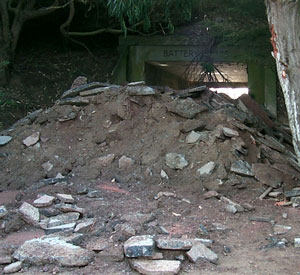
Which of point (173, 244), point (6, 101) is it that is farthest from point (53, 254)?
point (6, 101)

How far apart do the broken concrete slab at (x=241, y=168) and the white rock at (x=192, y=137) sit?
76cm

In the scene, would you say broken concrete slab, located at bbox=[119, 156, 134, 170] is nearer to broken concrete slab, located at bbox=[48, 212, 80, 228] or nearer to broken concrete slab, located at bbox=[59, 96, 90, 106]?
broken concrete slab, located at bbox=[59, 96, 90, 106]

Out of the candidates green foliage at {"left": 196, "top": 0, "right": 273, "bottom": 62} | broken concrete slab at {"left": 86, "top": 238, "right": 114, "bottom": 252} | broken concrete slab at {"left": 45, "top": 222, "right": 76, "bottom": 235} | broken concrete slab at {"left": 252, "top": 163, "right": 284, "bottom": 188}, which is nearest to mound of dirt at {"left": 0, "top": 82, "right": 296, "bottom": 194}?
broken concrete slab at {"left": 252, "top": 163, "right": 284, "bottom": 188}

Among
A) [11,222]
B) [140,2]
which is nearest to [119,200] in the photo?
[11,222]

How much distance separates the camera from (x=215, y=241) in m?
4.89

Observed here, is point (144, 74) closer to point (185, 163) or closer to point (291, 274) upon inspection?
point (185, 163)

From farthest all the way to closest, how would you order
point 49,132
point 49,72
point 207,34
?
point 49,72 < point 207,34 < point 49,132

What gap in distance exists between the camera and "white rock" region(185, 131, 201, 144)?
24.1 ft

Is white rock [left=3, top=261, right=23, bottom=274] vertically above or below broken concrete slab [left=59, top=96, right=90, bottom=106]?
below

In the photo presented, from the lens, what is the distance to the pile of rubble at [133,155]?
5469 mm

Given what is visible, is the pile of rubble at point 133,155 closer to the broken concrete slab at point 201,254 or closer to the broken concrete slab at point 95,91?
the broken concrete slab at point 95,91

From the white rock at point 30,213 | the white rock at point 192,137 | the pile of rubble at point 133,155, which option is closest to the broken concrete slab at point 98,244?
the pile of rubble at point 133,155

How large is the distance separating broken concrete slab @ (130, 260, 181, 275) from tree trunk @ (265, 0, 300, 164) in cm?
264

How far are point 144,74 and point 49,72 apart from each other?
9.51ft
